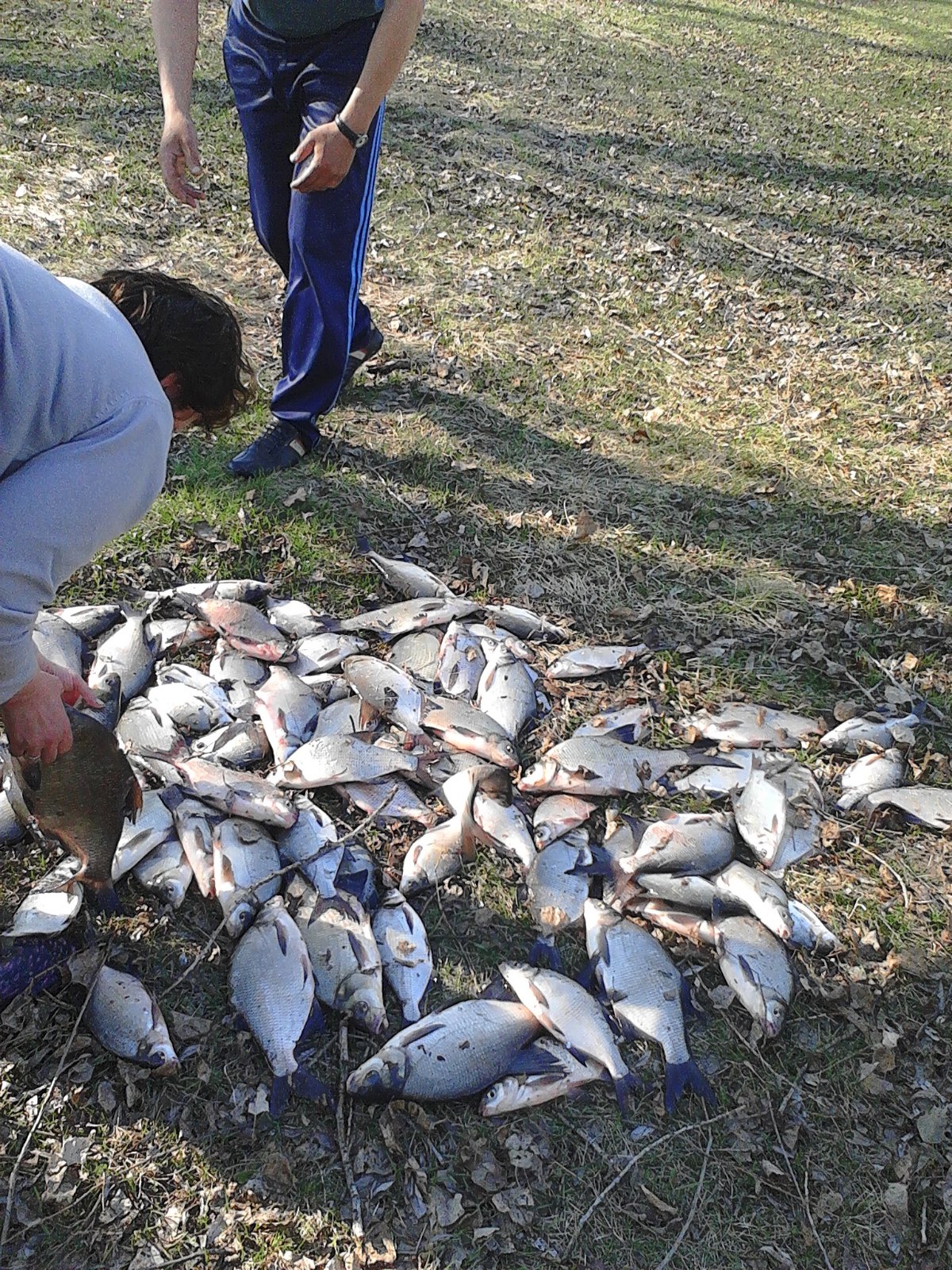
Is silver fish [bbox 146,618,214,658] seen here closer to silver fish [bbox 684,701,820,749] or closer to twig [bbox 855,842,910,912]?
silver fish [bbox 684,701,820,749]

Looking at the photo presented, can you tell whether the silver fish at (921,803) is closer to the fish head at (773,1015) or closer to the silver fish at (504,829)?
the fish head at (773,1015)

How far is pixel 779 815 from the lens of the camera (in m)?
2.88

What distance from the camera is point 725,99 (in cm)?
1014

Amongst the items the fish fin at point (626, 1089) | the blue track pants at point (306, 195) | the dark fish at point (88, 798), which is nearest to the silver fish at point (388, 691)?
the dark fish at point (88, 798)

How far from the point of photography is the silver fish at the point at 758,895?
8.54 ft

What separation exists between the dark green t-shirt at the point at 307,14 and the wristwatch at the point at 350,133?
313mm

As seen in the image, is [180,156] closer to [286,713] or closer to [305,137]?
[305,137]

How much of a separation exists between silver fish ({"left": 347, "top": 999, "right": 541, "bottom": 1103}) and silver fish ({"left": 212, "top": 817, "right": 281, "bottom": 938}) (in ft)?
1.74

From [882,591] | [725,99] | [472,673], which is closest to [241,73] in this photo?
[472,673]

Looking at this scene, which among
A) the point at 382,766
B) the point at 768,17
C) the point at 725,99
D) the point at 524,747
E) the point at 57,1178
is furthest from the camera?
the point at 768,17

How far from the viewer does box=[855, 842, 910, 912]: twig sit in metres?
2.78

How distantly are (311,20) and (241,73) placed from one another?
432mm

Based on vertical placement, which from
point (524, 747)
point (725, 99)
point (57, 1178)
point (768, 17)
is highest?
point (768, 17)

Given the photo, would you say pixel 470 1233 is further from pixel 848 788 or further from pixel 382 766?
pixel 848 788
